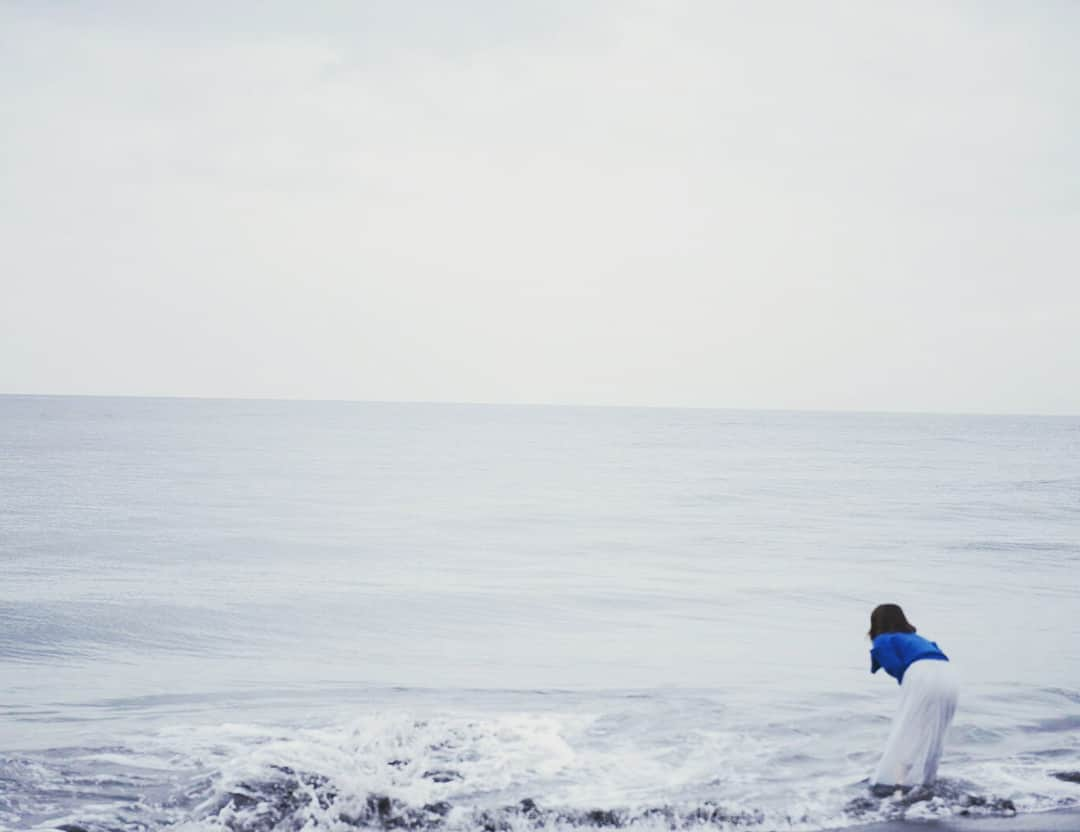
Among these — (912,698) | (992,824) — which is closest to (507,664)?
(912,698)

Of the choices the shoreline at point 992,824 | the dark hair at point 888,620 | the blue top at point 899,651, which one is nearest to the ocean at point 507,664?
A: the shoreline at point 992,824

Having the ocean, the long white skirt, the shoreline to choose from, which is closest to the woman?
the long white skirt

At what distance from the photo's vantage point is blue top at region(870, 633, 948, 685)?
8.25 m

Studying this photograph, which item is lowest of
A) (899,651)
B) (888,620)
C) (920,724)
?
(920,724)

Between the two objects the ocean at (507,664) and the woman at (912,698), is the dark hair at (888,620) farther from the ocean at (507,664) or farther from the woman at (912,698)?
the ocean at (507,664)

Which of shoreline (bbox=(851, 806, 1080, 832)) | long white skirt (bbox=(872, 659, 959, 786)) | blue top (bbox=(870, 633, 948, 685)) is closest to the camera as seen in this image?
shoreline (bbox=(851, 806, 1080, 832))

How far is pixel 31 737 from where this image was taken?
10.6 meters

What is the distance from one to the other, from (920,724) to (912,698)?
10.2 inches

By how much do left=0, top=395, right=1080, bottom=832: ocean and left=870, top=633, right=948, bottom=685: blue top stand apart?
1.03m

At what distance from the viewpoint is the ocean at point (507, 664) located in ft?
28.0

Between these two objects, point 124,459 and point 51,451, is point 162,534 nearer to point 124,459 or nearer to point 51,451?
point 124,459

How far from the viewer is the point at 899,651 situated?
830 centimetres

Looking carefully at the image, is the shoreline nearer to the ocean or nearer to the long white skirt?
the ocean

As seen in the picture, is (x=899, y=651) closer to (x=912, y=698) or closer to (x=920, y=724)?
(x=912, y=698)
